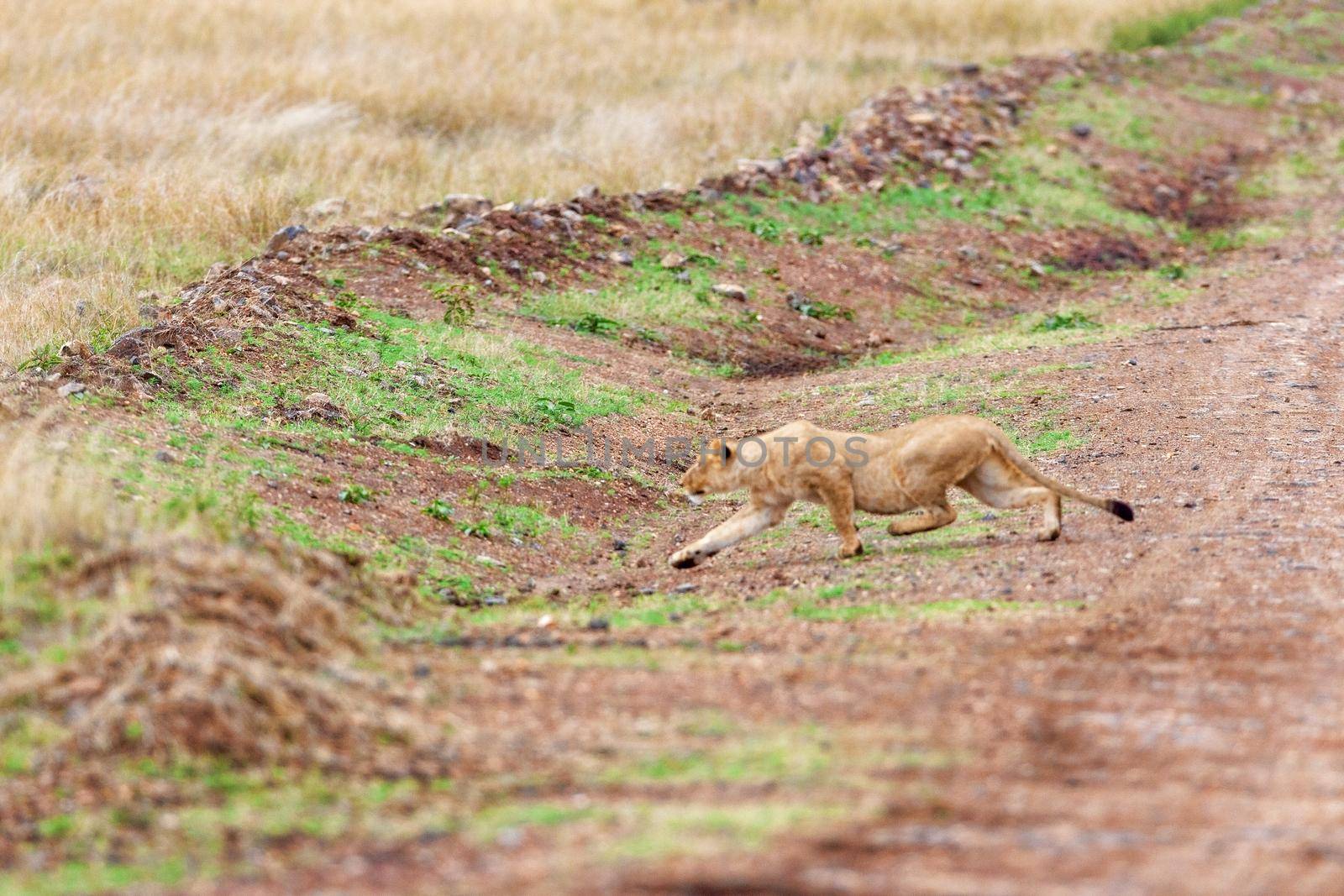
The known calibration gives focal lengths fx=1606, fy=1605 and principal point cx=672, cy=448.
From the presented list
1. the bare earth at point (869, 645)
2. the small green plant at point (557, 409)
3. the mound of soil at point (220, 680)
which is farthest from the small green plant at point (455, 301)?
the mound of soil at point (220, 680)

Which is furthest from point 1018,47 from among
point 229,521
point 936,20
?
point 229,521

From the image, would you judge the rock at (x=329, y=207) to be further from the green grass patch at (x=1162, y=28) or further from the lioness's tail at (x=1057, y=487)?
the green grass patch at (x=1162, y=28)

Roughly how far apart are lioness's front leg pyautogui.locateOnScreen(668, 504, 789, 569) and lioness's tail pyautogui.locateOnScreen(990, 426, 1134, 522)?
1107 mm

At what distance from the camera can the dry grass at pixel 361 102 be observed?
41.0ft

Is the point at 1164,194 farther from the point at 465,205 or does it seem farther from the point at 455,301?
the point at 455,301

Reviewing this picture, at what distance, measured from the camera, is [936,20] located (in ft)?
76.3

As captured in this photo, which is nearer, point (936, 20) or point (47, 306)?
point (47, 306)

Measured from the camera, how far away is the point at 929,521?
7.99 m

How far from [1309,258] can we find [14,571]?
13357mm

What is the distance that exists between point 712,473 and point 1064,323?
5900mm

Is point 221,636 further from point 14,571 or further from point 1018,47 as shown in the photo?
point 1018,47

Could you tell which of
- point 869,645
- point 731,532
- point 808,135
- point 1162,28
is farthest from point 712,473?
point 1162,28

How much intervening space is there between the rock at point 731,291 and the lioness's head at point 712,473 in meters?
4.86

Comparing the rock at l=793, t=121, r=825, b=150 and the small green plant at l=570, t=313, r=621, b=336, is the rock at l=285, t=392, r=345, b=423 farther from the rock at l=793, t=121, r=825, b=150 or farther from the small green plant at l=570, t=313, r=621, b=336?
the rock at l=793, t=121, r=825, b=150
